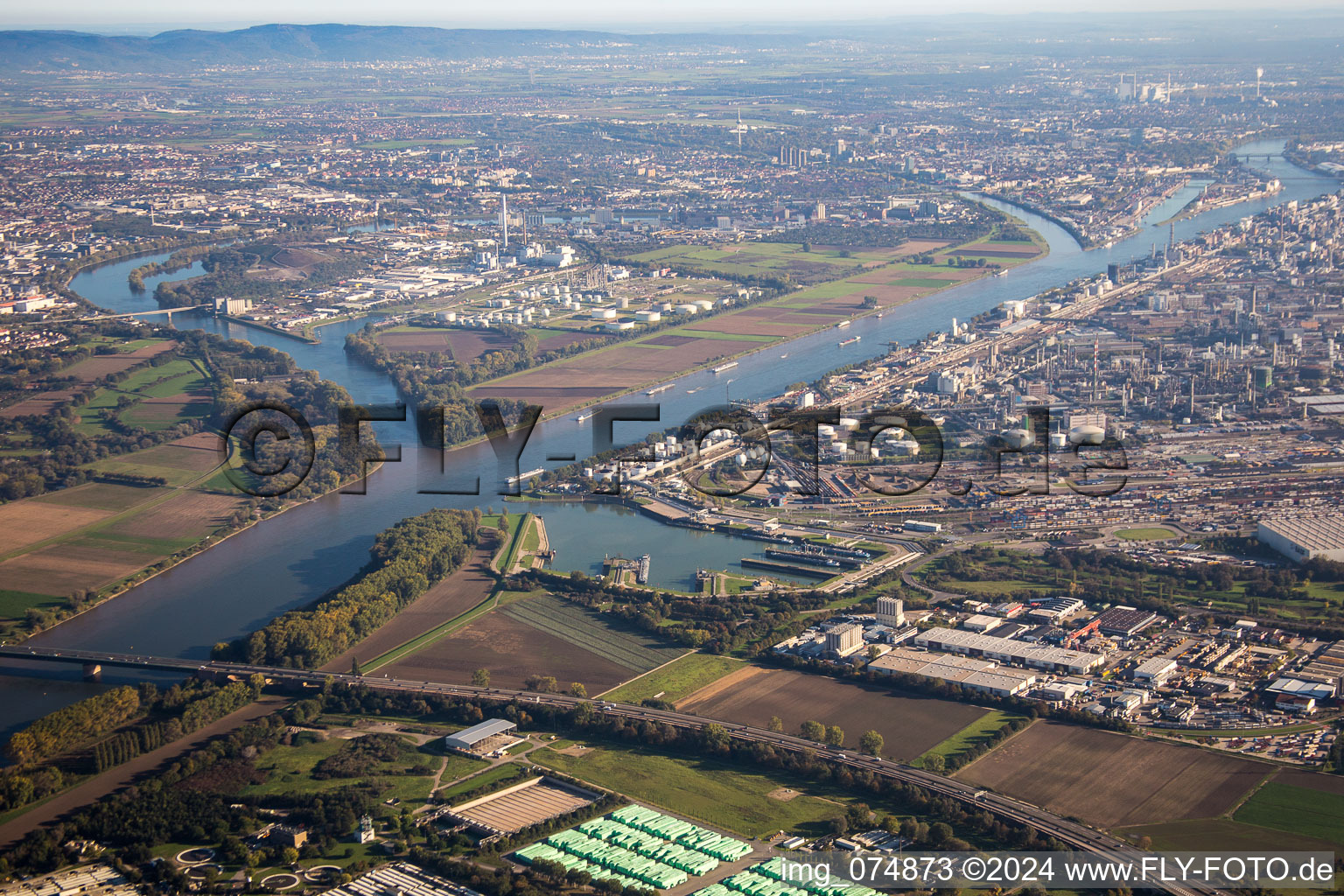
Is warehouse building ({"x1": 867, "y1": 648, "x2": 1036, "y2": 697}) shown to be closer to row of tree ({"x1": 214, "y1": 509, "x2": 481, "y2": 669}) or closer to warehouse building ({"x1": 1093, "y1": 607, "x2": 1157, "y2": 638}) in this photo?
warehouse building ({"x1": 1093, "y1": 607, "x2": 1157, "y2": 638})

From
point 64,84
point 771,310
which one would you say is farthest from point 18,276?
point 64,84

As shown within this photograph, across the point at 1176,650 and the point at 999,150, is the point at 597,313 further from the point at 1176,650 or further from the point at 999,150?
the point at 999,150

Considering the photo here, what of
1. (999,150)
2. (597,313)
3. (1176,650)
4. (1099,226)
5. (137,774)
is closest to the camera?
(137,774)

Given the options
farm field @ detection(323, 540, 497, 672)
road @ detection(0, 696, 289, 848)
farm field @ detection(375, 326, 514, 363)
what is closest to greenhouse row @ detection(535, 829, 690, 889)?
road @ detection(0, 696, 289, 848)

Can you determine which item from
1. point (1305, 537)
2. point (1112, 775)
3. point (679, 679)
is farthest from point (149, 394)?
point (1112, 775)

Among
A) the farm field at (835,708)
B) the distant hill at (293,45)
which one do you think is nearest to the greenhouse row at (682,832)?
the farm field at (835,708)
